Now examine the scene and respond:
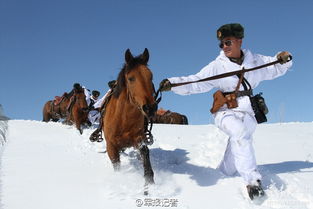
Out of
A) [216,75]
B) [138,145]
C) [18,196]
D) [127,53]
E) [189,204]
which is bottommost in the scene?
[189,204]

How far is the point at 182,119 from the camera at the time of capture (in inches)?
968

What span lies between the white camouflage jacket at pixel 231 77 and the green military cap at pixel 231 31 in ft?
1.01

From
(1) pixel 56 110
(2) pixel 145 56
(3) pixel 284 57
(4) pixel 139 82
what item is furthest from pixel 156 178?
(1) pixel 56 110

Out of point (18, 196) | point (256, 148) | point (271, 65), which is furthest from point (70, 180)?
point (256, 148)

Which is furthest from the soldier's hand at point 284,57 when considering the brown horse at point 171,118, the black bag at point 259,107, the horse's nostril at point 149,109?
the brown horse at point 171,118

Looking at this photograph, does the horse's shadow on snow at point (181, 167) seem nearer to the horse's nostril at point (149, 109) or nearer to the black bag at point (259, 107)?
the black bag at point (259, 107)

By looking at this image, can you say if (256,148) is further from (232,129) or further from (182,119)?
(182,119)

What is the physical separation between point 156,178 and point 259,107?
1.88m

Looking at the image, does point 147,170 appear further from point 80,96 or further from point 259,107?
point 80,96

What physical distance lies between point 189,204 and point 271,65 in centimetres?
244

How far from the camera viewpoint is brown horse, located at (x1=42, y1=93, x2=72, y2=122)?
18.5 m

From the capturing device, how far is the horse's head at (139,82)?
15.0 ft

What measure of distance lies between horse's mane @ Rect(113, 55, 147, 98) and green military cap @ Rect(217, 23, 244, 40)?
115cm

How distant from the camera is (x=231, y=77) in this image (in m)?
5.09
